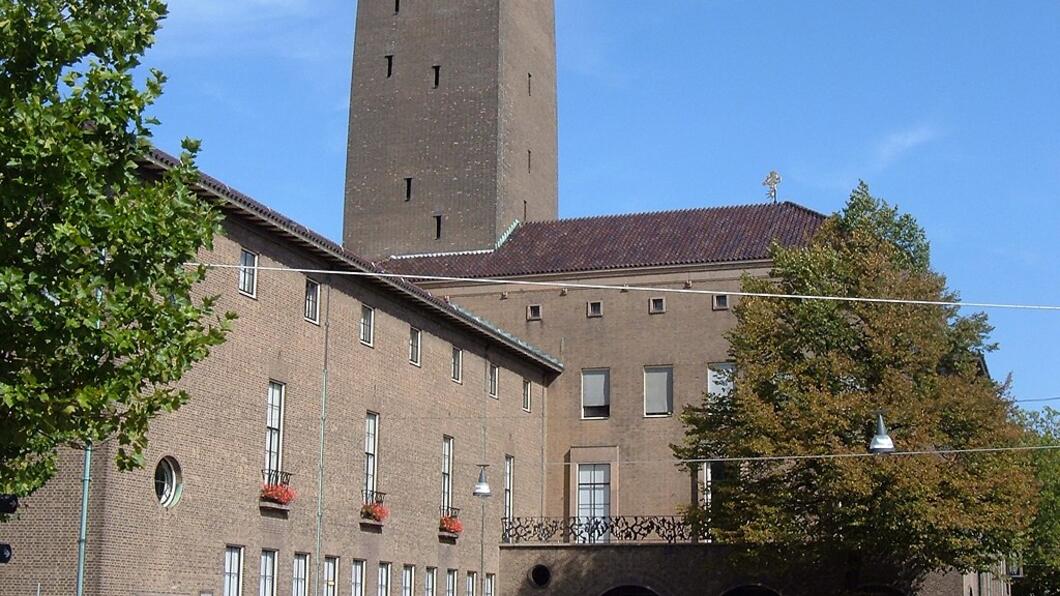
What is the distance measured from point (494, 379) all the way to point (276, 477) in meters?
12.4

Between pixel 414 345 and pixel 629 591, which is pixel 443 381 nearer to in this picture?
pixel 414 345

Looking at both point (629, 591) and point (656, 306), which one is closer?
point (629, 591)

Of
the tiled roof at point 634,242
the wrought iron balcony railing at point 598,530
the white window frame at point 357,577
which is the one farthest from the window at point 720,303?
the white window frame at point 357,577

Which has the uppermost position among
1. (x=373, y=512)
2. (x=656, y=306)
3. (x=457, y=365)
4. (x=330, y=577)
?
(x=656, y=306)

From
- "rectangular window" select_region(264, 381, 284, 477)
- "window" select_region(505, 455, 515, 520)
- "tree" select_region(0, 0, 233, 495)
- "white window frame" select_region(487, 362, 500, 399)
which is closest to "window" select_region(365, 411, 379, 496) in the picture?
"rectangular window" select_region(264, 381, 284, 477)

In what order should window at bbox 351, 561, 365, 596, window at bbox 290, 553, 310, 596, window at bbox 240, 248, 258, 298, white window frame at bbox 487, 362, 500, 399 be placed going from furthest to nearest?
white window frame at bbox 487, 362, 500, 399 → window at bbox 351, 561, 365, 596 → window at bbox 290, 553, 310, 596 → window at bbox 240, 248, 258, 298

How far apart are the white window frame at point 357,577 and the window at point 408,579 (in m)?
2.15

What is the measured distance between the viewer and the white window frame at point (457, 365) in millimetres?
40375

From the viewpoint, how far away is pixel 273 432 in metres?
31.3

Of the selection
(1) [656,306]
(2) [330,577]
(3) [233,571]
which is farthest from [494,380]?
(3) [233,571]

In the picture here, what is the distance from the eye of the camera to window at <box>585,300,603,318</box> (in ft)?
154

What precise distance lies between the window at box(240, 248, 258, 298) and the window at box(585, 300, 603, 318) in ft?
58.4

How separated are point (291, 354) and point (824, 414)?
39.4 ft

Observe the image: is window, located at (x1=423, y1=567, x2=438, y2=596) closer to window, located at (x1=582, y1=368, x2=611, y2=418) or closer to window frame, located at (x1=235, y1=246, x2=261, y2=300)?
window, located at (x1=582, y1=368, x2=611, y2=418)
